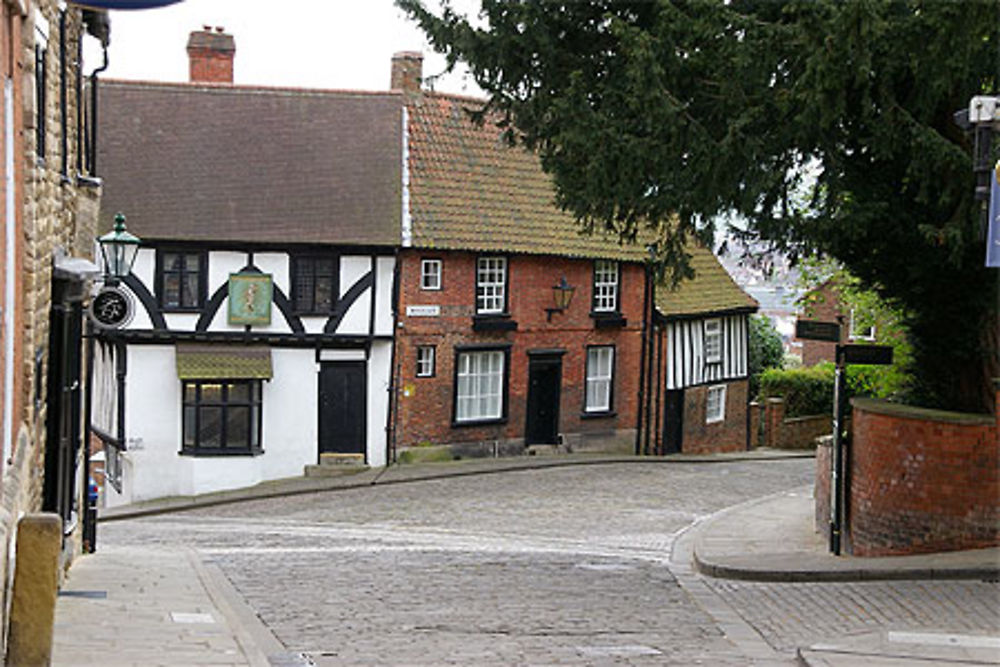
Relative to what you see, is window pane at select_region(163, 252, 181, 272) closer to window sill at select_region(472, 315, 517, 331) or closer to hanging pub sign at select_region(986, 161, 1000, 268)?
window sill at select_region(472, 315, 517, 331)

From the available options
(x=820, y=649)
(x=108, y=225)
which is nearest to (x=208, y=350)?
(x=108, y=225)

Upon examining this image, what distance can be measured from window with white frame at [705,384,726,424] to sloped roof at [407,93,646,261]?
5.43m

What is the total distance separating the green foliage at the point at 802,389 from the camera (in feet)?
125

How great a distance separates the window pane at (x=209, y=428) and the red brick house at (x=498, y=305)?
3722mm

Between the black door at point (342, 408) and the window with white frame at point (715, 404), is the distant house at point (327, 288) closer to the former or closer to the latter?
the black door at point (342, 408)

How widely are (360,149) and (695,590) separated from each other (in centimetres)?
1822

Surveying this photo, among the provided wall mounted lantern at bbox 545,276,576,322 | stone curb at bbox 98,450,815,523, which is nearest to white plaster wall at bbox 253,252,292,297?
stone curb at bbox 98,450,815,523

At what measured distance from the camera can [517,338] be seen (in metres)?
30.7

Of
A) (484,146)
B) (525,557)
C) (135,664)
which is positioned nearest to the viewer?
(135,664)

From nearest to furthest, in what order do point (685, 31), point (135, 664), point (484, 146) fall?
point (135, 664)
point (685, 31)
point (484, 146)

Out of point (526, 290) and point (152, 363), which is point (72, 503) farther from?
point (526, 290)

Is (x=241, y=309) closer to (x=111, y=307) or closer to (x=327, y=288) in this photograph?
(x=327, y=288)

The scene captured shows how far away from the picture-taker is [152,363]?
27.8 meters

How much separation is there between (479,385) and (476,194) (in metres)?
4.35
